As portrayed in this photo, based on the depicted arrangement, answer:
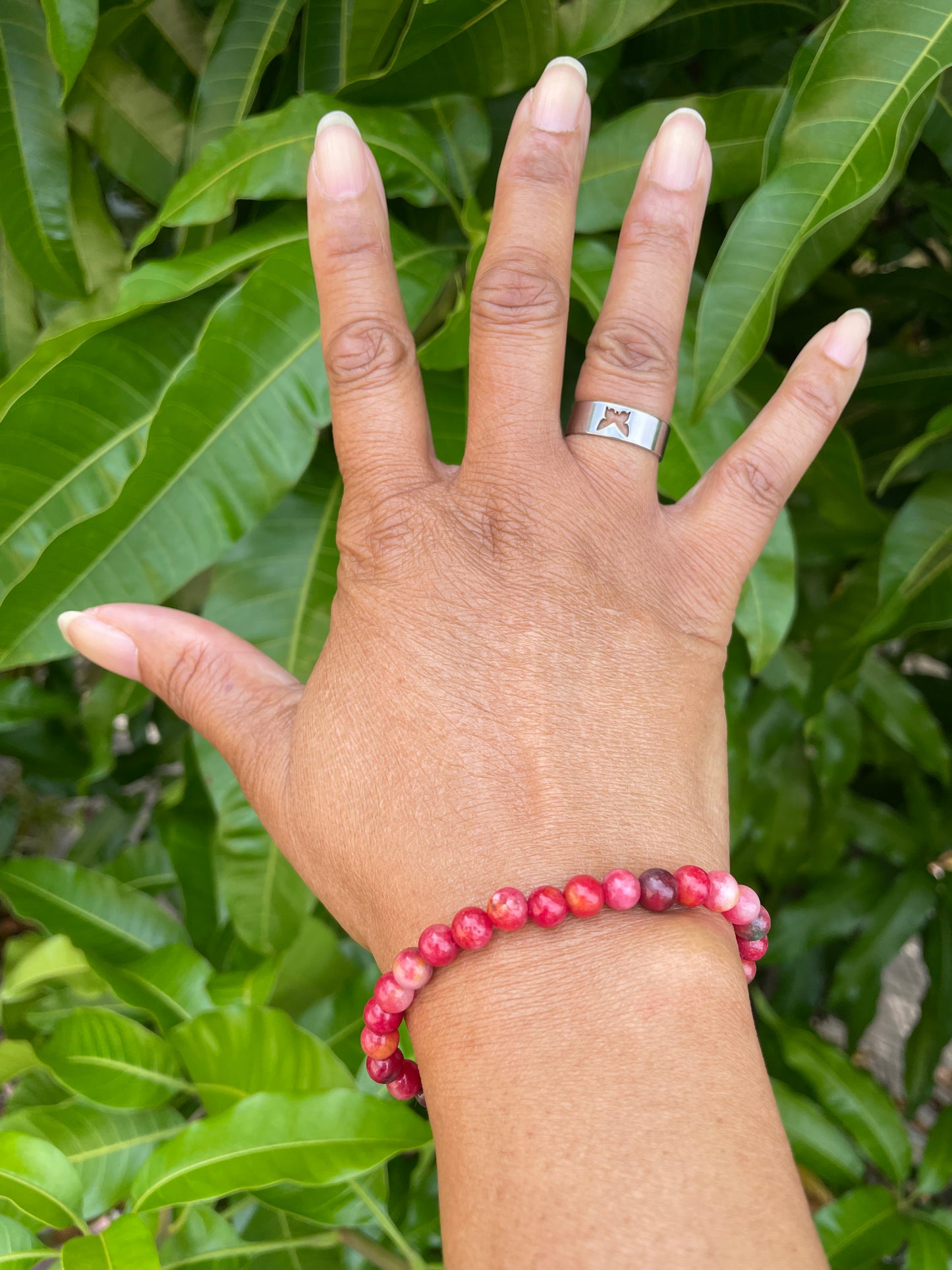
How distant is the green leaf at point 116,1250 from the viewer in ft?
2.03

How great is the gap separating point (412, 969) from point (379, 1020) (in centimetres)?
7

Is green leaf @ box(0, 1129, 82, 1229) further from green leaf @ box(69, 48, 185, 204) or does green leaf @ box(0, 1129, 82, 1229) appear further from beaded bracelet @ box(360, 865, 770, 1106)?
green leaf @ box(69, 48, 185, 204)

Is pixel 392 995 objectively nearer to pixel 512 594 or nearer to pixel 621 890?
pixel 621 890

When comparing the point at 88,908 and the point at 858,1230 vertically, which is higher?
the point at 88,908

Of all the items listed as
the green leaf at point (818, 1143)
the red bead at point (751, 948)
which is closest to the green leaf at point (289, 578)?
the red bead at point (751, 948)

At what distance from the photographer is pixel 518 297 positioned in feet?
2.09

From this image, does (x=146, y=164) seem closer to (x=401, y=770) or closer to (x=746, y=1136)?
(x=401, y=770)

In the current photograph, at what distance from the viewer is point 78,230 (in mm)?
963

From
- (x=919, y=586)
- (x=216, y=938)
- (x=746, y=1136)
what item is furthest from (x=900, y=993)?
(x=746, y=1136)

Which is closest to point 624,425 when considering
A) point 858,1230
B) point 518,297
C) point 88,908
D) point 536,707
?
point 518,297

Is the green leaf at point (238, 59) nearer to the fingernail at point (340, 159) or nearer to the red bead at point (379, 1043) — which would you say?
the fingernail at point (340, 159)

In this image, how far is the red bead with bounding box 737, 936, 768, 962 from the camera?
1.95 ft

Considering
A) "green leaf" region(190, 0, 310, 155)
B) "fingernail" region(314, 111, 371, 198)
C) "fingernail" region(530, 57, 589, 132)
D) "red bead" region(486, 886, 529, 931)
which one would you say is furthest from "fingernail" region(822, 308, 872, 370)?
"green leaf" region(190, 0, 310, 155)

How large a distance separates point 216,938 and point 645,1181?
2.81 feet
